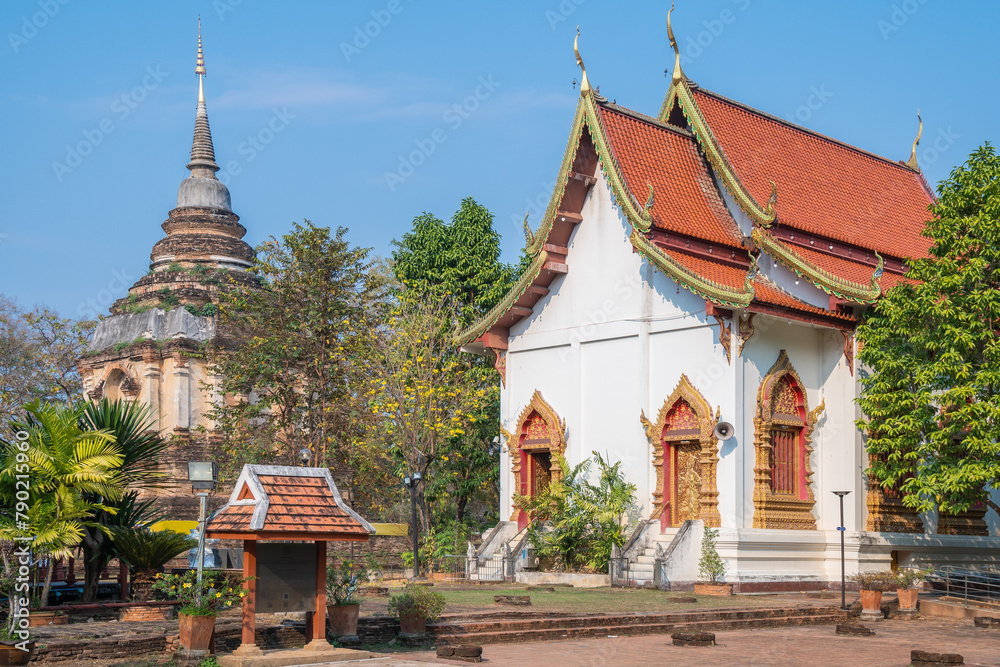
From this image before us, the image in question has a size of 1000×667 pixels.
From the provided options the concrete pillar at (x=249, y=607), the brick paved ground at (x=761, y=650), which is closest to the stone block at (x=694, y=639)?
the brick paved ground at (x=761, y=650)

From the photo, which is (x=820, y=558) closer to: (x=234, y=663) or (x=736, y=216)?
(x=736, y=216)

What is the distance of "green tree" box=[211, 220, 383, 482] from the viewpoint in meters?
28.9

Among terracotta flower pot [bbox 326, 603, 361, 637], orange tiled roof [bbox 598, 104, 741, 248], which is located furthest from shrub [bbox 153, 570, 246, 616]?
orange tiled roof [bbox 598, 104, 741, 248]

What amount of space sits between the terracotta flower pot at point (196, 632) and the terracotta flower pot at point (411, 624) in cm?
313

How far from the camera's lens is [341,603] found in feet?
45.2

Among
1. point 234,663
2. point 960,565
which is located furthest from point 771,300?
point 234,663

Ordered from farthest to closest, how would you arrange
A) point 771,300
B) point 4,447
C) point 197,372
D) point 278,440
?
point 197,372
point 278,440
point 771,300
point 4,447

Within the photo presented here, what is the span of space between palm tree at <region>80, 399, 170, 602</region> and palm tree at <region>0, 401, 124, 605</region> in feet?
3.80

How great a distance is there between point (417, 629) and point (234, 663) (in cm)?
336

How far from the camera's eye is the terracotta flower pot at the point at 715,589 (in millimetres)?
20625

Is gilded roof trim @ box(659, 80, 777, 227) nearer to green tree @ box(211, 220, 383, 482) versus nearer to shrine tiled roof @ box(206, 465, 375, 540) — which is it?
green tree @ box(211, 220, 383, 482)

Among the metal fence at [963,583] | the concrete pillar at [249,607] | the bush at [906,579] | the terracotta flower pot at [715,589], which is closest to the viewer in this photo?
the concrete pillar at [249,607]

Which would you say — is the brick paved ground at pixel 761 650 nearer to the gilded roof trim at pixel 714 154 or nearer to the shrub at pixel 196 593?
the shrub at pixel 196 593

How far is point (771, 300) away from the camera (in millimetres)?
21281
